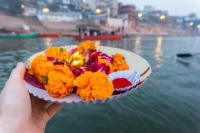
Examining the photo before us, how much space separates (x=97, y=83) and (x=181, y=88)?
4390 mm

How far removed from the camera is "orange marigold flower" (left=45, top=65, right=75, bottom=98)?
1069 mm

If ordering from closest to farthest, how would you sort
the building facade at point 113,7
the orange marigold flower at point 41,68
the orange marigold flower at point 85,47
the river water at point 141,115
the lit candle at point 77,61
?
the orange marigold flower at point 41,68 < the lit candle at point 77,61 < the orange marigold flower at point 85,47 < the river water at point 141,115 < the building facade at point 113,7

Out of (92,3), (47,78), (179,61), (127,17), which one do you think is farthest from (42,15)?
(47,78)

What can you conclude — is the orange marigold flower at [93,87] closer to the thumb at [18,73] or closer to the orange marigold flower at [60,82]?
the orange marigold flower at [60,82]

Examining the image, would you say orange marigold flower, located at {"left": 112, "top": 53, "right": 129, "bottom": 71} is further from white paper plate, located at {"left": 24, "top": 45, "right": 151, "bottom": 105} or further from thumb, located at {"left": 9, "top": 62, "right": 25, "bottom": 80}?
thumb, located at {"left": 9, "top": 62, "right": 25, "bottom": 80}

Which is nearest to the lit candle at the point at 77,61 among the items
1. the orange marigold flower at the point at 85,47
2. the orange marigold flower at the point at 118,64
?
the orange marigold flower at the point at 85,47

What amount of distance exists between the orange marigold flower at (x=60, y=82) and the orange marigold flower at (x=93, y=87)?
0.07 m

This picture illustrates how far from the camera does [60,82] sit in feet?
3.62

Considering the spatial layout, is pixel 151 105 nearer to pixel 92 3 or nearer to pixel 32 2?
pixel 32 2

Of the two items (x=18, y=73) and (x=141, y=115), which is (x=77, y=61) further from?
(x=141, y=115)

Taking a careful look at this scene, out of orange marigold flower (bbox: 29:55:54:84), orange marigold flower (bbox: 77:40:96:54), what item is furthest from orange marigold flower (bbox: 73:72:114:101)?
orange marigold flower (bbox: 77:40:96:54)

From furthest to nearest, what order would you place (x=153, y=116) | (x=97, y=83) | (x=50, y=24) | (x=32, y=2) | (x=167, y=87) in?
(x=32, y=2)
(x=50, y=24)
(x=167, y=87)
(x=153, y=116)
(x=97, y=83)

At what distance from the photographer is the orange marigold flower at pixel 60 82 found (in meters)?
1.07

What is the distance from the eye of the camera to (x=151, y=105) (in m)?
3.64
